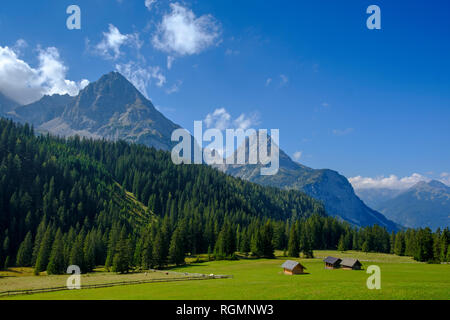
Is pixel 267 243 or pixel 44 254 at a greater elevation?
pixel 267 243

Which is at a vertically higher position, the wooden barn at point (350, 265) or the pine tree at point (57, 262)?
the wooden barn at point (350, 265)

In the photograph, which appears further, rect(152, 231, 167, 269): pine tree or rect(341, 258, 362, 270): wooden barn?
rect(152, 231, 167, 269): pine tree

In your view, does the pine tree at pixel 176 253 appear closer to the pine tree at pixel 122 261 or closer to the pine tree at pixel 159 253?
the pine tree at pixel 159 253

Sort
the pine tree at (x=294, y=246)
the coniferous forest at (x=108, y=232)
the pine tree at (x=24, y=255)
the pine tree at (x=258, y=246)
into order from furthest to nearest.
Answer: the pine tree at (x=294, y=246), the pine tree at (x=258, y=246), the pine tree at (x=24, y=255), the coniferous forest at (x=108, y=232)

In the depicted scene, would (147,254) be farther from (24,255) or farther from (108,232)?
(24,255)

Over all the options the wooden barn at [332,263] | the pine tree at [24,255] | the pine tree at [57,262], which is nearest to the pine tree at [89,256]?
the pine tree at [57,262]

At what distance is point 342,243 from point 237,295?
13402 cm

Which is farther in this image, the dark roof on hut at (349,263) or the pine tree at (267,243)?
the pine tree at (267,243)

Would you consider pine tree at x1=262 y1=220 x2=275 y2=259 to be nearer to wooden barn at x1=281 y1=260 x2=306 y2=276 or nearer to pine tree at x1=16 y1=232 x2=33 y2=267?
wooden barn at x1=281 y1=260 x2=306 y2=276

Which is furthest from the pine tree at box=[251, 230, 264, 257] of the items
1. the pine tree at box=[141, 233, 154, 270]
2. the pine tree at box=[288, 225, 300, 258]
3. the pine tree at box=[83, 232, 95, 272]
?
the pine tree at box=[83, 232, 95, 272]

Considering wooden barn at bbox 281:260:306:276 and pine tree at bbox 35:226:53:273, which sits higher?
wooden barn at bbox 281:260:306:276

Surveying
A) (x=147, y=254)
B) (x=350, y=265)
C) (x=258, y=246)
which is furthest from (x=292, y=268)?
(x=147, y=254)
